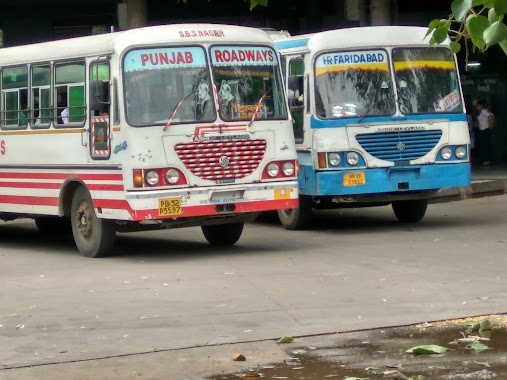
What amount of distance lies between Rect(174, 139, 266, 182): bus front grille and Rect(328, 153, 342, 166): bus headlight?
2.05m

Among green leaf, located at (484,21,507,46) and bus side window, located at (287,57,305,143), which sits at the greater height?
bus side window, located at (287,57,305,143)

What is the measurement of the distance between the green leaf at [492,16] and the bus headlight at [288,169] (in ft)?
31.4

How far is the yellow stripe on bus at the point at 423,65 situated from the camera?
1627 centimetres

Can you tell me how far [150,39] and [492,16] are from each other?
939 centimetres

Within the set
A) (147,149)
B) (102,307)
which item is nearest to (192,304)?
(102,307)

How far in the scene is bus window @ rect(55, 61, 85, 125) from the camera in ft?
47.2

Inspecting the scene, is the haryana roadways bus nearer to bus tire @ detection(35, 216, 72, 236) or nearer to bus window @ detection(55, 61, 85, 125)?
bus window @ detection(55, 61, 85, 125)

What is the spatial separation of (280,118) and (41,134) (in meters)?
3.15

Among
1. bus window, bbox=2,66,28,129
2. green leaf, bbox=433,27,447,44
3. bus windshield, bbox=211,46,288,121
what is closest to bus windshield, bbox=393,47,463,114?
bus windshield, bbox=211,46,288,121

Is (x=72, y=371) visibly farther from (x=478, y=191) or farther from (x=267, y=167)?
(x=478, y=191)

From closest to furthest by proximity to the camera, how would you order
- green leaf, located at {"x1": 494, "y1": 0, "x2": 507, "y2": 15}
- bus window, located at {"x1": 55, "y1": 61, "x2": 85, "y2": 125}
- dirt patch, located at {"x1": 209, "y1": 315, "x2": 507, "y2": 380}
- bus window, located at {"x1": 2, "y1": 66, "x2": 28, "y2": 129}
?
1. green leaf, located at {"x1": 494, "y1": 0, "x2": 507, "y2": 15}
2. dirt patch, located at {"x1": 209, "y1": 315, "x2": 507, "y2": 380}
3. bus window, located at {"x1": 55, "y1": 61, "x2": 85, "y2": 125}
4. bus window, located at {"x1": 2, "y1": 66, "x2": 28, "y2": 129}

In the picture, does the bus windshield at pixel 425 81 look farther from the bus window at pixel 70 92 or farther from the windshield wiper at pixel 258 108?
the bus window at pixel 70 92

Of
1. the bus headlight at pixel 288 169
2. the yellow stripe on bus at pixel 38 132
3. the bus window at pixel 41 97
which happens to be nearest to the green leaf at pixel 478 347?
the bus headlight at pixel 288 169

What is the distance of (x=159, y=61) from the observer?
1348cm
